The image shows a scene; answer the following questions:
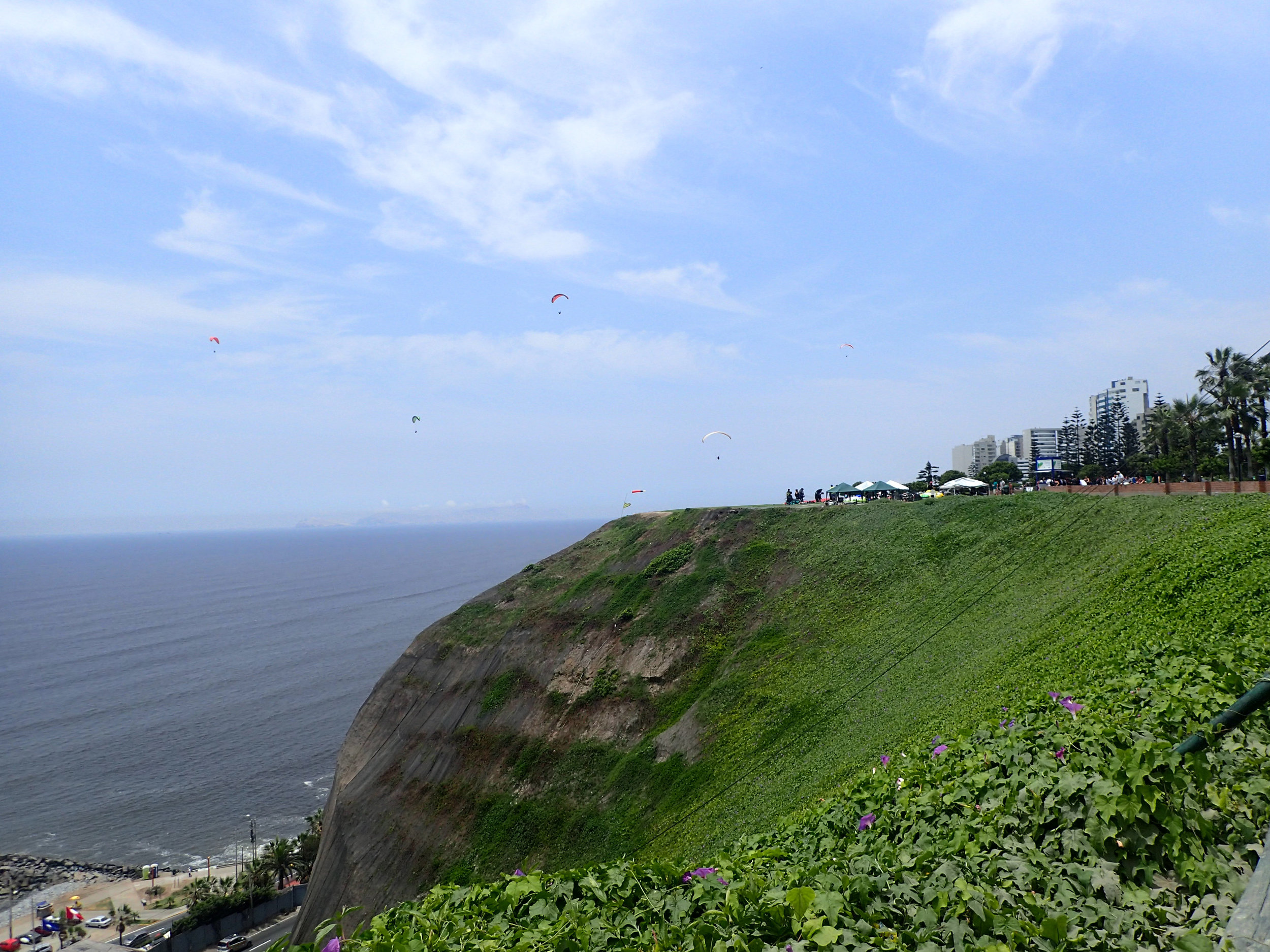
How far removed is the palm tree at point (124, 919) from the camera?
157ft

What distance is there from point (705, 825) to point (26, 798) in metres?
76.1

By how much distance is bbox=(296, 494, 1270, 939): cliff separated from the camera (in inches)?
782

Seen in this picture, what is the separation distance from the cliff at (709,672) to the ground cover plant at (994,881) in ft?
25.6

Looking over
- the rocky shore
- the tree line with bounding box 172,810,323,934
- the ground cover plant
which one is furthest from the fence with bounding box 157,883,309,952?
the ground cover plant

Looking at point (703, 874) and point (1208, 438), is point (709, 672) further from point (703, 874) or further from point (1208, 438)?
point (1208, 438)

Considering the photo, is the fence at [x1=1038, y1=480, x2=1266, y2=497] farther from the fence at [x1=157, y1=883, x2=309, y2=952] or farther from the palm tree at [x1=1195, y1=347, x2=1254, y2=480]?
the fence at [x1=157, y1=883, x2=309, y2=952]

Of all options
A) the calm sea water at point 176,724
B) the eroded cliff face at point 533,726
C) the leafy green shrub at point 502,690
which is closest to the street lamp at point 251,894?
the calm sea water at point 176,724

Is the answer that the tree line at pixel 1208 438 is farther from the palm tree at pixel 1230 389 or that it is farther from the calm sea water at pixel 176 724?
the calm sea water at pixel 176 724

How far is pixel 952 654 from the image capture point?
848 inches

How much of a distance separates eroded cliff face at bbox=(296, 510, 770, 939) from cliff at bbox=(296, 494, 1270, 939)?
122 millimetres

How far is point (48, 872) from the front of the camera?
2160 inches

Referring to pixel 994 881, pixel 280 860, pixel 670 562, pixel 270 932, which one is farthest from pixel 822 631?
pixel 280 860

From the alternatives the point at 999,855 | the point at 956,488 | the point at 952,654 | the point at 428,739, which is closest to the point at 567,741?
the point at 428,739

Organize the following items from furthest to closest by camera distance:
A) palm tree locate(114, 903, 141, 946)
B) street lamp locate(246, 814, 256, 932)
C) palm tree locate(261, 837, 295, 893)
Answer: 1. palm tree locate(261, 837, 295, 893)
2. street lamp locate(246, 814, 256, 932)
3. palm tree locate(114, 903, 141, 946)
